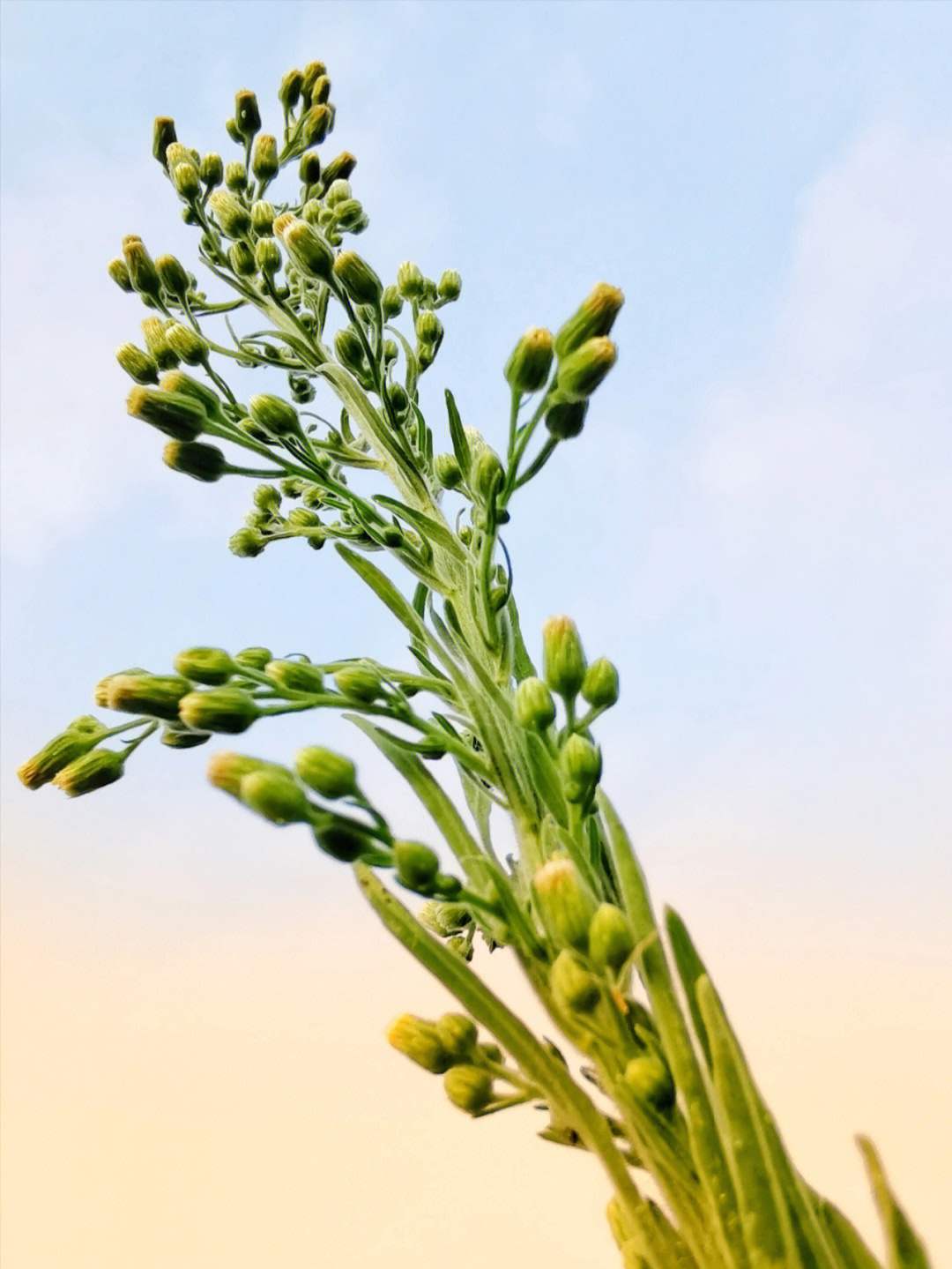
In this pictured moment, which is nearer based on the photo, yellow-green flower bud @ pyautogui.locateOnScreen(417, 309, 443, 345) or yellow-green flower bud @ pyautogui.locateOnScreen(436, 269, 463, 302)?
yellow-green flower bud @ pyautogui.locateOnScreen(417, 309, 443, 345)

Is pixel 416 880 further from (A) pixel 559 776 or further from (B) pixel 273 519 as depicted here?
(B) pixel 273 519

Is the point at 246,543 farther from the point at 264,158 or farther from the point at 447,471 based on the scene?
the point at 264,158

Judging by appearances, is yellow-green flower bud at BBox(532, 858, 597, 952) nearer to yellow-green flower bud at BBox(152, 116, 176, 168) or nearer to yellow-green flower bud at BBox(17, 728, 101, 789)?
yellow-green flower bud at BBox(17, 728, 101, 789)

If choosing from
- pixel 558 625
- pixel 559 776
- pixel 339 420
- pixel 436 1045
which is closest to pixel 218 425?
pixel 339 420

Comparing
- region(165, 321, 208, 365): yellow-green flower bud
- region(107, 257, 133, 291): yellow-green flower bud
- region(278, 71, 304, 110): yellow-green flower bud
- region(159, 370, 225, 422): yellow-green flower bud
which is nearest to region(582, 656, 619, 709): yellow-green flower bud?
region(159, 370, 225, 422): yellow-green flower bud

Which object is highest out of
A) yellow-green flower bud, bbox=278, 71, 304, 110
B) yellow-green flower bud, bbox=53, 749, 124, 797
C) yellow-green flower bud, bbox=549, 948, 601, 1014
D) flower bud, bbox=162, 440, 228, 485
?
yellow-green flower bud, bbox=278, 71, 304, 110

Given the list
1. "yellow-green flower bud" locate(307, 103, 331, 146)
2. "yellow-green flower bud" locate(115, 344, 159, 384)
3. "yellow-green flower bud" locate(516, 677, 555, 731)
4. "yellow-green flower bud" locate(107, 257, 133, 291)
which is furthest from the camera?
"yellow-green flower bud" locate(307, 103, 331, 146)

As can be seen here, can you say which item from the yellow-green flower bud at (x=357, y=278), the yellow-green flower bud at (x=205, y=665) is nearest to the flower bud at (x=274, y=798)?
the yellow-green flower bud at (x=205, y=665)
